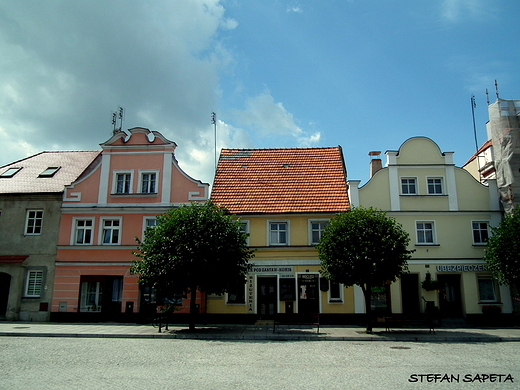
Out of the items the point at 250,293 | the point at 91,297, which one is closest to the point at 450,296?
the point at 250,293

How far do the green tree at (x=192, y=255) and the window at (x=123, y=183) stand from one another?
20.4 feet

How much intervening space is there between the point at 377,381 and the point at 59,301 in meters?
19.8

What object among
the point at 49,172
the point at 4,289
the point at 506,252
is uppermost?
the point at 49,172

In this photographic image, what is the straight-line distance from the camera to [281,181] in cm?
2656

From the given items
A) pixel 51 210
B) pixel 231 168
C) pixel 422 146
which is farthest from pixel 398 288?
pixel 51 210

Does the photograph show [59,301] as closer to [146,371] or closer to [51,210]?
[51,210]

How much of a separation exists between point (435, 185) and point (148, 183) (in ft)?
55.7

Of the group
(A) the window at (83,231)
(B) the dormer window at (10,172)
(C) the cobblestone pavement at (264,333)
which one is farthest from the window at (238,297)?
(B) the dormer window at (10,172)

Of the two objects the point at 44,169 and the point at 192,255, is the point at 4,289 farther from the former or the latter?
the point at 192,255

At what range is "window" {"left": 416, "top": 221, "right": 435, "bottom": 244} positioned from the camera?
78.8 feet

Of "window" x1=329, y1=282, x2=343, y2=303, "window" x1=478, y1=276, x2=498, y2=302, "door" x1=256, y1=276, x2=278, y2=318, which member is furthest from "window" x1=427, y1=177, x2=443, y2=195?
"door" x1=256, y1=276, x2=278, y2=318

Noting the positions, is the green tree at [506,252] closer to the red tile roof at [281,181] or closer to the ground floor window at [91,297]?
the red tile roof at [281,181]

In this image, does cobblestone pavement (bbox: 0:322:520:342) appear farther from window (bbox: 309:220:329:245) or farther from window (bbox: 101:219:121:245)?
window (bbox: 101:219:121:245)

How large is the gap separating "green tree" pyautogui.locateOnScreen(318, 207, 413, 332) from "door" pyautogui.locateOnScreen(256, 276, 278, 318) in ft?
14.9
